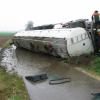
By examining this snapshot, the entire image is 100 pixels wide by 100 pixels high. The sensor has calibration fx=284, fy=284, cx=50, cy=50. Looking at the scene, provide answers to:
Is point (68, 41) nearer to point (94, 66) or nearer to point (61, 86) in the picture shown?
point (94, 66)

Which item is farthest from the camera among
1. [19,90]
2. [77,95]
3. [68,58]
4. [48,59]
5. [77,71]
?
[48,59]

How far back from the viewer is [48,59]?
61.7 ft

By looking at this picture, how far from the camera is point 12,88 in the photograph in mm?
10977

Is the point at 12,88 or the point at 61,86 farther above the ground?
the point at 12,88

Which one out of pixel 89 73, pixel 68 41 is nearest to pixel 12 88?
pixel 89 73

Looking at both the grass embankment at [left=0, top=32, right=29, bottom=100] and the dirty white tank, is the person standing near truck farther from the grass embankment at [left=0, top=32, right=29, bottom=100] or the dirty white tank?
the grass embankment at [left=0, top=32, right=29, bottom=100]

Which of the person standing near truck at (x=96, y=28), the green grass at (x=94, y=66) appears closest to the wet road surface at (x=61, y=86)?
the green grass at (x=94, y=66)

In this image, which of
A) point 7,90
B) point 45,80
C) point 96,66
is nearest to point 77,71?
point 96,66

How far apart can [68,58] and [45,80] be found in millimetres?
4557

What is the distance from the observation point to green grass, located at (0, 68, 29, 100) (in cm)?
967

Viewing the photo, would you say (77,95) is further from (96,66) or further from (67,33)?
(67,33)

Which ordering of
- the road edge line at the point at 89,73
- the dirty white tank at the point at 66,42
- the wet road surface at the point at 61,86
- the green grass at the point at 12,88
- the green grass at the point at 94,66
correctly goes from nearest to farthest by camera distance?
the green grass at the point at 12,88
the wet road surface at the point at 61,86
the road edge line at the point at 89,73
the green grass at the point at 94,66
the dirty white tank at the point at 66,42

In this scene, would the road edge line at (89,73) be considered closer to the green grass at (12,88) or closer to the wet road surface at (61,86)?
the wet road surface at (61,86)

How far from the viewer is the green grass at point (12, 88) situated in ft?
31.7
